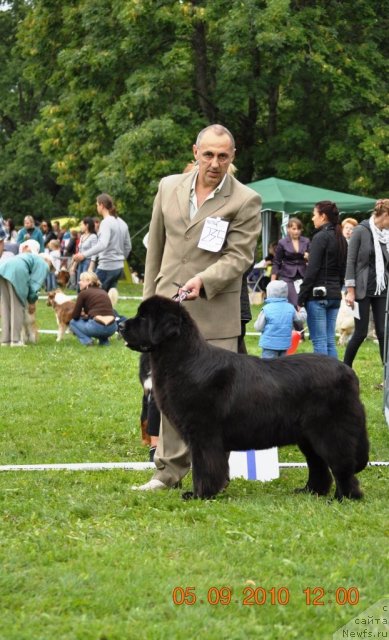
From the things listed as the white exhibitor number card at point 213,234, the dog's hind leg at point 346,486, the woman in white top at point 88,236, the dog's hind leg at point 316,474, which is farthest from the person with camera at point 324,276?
the woman in white top at point 88,236

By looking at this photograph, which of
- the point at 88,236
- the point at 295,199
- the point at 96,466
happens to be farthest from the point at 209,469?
the point at 295,199

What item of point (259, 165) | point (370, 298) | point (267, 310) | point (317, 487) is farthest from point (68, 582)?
point (259, 165)

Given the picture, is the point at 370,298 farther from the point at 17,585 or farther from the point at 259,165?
the point at 259,165

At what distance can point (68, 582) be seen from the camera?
14.5ft

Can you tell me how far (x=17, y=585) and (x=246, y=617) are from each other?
1.00 metres

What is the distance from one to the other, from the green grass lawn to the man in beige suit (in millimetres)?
765

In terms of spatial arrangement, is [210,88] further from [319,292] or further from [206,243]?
[206,243]

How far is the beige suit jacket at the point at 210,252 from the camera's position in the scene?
640cm

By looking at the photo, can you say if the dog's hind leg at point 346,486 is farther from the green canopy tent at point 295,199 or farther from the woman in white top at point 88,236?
the green canopy tent at point 295,199

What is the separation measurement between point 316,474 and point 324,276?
5281mm

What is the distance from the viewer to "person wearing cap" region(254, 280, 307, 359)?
10023 millimetres

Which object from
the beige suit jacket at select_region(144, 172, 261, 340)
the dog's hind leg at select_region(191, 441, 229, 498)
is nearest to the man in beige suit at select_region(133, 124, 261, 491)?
the beige suit jacket at select_region(144, 172, 261, 340)

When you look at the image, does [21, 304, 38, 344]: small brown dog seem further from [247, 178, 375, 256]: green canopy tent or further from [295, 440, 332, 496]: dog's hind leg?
[295, 440, 332, 496]: dog's hind leg

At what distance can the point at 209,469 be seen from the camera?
6039 millimetres
